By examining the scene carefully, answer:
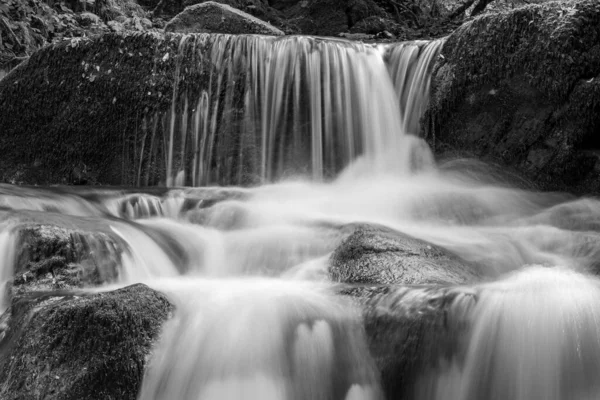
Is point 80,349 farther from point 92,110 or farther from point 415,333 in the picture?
point 92,110

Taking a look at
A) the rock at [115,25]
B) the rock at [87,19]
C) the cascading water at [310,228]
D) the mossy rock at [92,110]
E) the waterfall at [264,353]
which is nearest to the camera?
the cascading water at [310,228]

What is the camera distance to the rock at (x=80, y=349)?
3.74 metres

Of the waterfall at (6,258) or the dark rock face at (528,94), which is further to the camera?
the dark rock face at (528,94)

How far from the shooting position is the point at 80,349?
12.5ft

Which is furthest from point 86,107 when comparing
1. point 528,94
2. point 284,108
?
point 528,94

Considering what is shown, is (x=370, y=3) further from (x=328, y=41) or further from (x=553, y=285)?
(x=553, y=285)

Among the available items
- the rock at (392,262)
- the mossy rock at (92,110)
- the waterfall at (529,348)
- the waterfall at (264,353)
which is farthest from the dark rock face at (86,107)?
the waterfall at (529,348)

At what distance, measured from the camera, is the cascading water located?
385 centimetres

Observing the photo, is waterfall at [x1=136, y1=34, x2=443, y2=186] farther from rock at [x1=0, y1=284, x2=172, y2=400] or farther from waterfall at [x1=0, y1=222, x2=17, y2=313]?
rock at [x1=0, y1=284, x2=172, y2=400]

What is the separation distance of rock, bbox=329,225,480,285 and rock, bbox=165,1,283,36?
6.97 m

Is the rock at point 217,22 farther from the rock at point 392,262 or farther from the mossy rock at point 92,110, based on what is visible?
the rock at point 392,262

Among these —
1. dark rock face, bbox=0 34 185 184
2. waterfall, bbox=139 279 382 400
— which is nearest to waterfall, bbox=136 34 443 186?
dark rock face, bbox=0 34 185 184

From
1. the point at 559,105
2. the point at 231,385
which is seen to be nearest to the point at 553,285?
the point at 231,385

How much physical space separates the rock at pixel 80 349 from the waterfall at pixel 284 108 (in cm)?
512
